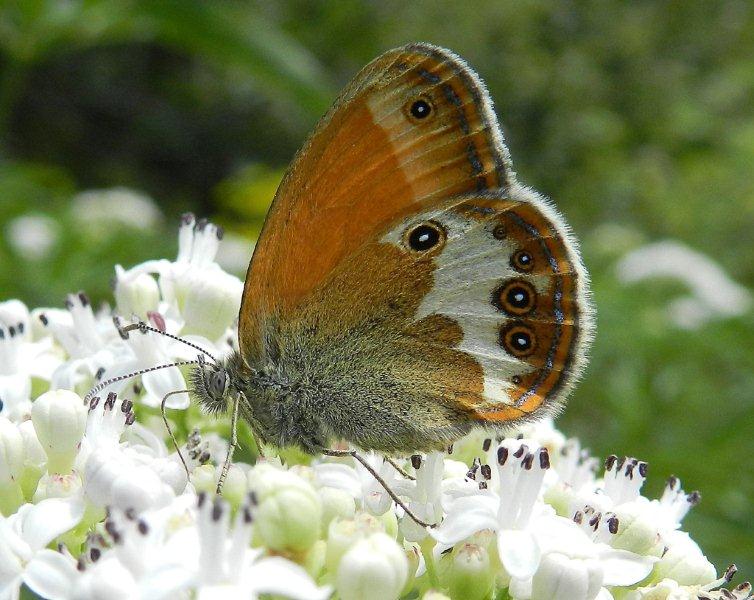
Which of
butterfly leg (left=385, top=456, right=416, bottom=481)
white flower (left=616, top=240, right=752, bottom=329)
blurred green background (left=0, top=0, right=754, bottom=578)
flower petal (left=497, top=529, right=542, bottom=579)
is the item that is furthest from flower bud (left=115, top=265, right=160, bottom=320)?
white flower (left=616, top=240, right=752, bottom=329)

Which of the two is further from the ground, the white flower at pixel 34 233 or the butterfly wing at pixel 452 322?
the white flower at pixel 34 233

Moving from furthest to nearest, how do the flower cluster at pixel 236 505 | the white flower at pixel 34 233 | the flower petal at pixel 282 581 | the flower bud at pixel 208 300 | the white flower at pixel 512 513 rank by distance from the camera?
the white flower at pixel 34 233, the flower bud at pixel 208 300, the white flower at pixel 512 513, the flower cluster at pixel 236 505, the flower petal at pixel 282 581

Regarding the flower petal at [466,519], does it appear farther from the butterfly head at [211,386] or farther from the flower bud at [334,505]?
the butterfly head at [211,386]

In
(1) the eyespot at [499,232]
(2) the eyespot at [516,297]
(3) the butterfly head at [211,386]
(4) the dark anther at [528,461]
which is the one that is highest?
(1) the eyespot at [499,232]

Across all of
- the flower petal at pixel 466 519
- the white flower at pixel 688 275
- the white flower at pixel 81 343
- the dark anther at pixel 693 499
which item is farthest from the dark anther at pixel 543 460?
the white flower at pixel 688 275

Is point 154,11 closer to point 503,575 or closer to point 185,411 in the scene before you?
point 185,411

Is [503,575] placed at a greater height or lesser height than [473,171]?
lesser

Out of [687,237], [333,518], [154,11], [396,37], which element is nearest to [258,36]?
[154,11]
